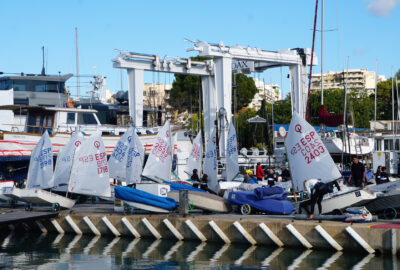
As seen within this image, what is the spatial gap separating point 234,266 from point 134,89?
2130 cm

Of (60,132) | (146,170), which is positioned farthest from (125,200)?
(60,132)

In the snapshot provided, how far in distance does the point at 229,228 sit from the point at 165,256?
6.94 ft

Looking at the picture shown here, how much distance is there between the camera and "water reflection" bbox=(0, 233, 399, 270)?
15969 mm

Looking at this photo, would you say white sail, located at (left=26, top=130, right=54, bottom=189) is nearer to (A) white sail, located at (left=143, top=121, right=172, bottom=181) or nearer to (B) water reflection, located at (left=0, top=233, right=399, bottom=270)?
(A) white sail, located at (left=143, top=121, right=172, bottom=181)

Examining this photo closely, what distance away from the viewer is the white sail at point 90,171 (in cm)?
2375

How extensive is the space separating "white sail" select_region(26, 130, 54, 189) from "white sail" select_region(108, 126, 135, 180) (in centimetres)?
488

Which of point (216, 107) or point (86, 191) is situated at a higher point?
point (216, 107)

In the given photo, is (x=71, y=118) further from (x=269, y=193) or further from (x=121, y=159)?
(x=269, y=193)

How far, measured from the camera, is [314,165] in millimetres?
19469

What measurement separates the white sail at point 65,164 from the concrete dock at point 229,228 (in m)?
1.53

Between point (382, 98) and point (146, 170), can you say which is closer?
point (146, 170)

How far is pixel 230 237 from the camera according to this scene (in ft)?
61.1

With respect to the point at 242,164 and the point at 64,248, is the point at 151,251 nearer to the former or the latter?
the point at 64,248

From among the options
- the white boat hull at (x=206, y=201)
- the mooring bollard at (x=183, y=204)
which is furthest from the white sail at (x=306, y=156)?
the mooring bollard at (x=183, y=204)
